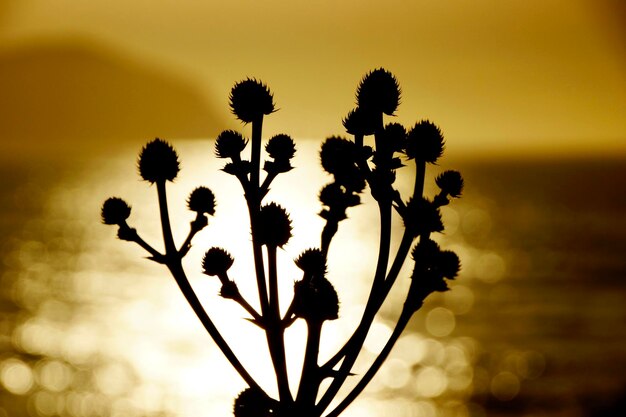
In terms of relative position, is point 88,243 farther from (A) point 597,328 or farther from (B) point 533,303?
(A) point 597,328

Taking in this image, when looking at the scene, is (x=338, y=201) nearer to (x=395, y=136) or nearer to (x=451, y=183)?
(x=395, y=136)

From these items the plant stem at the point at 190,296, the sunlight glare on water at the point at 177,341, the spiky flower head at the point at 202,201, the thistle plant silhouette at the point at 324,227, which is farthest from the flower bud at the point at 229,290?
the sunlight glare on water at the point at 177,341

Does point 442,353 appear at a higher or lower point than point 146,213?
lower

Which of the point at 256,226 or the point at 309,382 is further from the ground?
the point at 256,226

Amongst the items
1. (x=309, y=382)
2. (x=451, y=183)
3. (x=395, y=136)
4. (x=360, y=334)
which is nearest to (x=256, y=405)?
(x=309, y=382)

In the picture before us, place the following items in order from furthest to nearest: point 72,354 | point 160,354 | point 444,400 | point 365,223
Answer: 1. point 365,223
2. point 72,354
3. point 160,354
4. point 444,400

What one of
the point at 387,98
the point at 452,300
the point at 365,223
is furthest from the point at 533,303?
the point at 387,98

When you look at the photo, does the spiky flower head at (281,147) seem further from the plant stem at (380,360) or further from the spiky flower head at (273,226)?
the plant stem at (380,360)
